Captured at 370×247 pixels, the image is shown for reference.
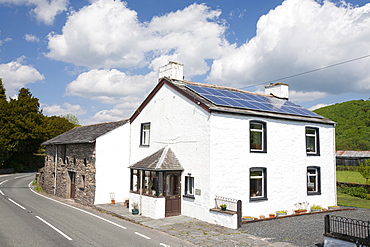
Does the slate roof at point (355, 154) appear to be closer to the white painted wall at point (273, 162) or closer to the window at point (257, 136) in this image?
the white painted wall at point (273, 162)

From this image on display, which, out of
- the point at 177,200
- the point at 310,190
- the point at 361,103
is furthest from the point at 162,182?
the point at 361,103

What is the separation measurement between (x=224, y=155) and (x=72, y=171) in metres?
13.8

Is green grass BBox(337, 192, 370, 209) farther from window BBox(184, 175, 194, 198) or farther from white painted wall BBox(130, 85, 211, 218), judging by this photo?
white painted wall BBox(130, 85, 211, 218)

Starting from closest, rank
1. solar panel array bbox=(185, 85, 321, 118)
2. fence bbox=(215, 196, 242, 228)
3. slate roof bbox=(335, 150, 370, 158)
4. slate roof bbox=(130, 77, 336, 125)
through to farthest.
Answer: fence bbox=(215, 196, 242, 228) < slate roof bbox=(130, 77, 336, 125) < solar panel array bbox=(185, 85, 321, 118) < slate roof bbox=(335, 150, 370, 158)

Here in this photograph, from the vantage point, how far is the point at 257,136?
704 inches

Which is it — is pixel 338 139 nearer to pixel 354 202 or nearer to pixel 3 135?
pixel 354 202

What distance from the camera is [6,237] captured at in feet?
38.7

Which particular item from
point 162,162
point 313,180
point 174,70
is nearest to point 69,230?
point 162,162

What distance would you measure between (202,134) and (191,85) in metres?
4.60

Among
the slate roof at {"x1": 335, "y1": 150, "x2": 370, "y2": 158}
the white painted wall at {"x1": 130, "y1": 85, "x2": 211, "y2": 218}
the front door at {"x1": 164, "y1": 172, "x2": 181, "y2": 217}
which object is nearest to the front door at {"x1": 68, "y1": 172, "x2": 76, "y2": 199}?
the white painted wall at {"x1": 130, "y1": 85, "x2": 211, "y2": 218}

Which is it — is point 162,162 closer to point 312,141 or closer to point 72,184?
point 312,141

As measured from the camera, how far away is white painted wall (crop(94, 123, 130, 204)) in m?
21.0

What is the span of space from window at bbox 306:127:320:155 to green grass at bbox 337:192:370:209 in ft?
18.7

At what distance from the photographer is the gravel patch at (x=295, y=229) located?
1235cm
